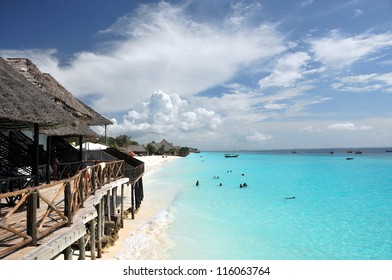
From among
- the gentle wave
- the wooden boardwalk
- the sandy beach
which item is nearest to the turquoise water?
the gentle wave

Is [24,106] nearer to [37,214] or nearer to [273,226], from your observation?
[37,214]

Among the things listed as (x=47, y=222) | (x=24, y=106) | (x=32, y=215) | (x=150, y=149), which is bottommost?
(x=47, y=222)

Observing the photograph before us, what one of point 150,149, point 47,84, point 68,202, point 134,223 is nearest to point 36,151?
point 68,202

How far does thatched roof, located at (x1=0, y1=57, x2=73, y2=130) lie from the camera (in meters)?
5.36

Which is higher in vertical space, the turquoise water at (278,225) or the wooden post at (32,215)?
the wooden post at (32,215)

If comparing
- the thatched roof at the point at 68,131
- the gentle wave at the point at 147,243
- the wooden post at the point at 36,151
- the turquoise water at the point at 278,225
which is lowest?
the turquoise water at the point at 278,225

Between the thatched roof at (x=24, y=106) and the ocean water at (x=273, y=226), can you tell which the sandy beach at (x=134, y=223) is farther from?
the thatched roof at (x=24, y=106)

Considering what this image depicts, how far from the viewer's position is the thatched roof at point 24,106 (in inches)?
211

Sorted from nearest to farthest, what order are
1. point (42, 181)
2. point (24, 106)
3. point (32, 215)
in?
1. point (32, 215)
2. point (24, 106)
3. point (42, 181)

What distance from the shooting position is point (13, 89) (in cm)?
599

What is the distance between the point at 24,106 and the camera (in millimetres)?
5766

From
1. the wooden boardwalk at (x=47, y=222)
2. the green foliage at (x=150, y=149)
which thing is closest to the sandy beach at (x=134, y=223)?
the wooden boardwalk at (x=47, y=222)
